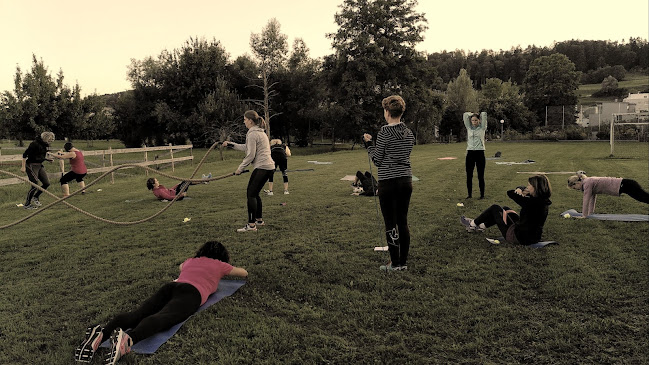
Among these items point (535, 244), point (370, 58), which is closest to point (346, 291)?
point (535, 244)

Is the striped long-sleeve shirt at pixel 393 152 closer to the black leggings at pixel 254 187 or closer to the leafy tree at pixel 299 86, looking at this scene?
the black leggings at pixel 254 187

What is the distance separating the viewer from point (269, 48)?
44.2 meters

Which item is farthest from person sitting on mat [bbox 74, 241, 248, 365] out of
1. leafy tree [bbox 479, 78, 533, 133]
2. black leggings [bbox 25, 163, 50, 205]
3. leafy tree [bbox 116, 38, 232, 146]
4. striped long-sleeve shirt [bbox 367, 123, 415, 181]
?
leafy tree [bbox 479, 78, 533, 133]

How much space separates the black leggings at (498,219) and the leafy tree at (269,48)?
123 ft

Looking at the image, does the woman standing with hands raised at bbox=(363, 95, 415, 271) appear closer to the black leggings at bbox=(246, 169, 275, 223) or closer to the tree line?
the black leggings at bbox=(246, 169, 275, 223)

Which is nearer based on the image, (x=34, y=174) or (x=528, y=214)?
(x=528, y=214)

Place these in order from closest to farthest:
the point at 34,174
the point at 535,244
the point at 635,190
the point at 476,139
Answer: the point at 535,244 < the point at 635,190 < the point at 476,139 < the point at 34,174

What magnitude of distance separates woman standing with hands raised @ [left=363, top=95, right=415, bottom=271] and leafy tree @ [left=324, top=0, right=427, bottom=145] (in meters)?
35.9

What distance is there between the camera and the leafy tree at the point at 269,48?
43.3m

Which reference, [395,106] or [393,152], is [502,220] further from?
[395,106]

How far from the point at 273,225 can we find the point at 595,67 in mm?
169761

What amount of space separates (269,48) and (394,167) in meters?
42.5

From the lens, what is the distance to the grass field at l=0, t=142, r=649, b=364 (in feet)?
11.0

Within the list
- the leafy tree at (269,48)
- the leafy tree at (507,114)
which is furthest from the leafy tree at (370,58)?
the leafy tree at (507,114)
